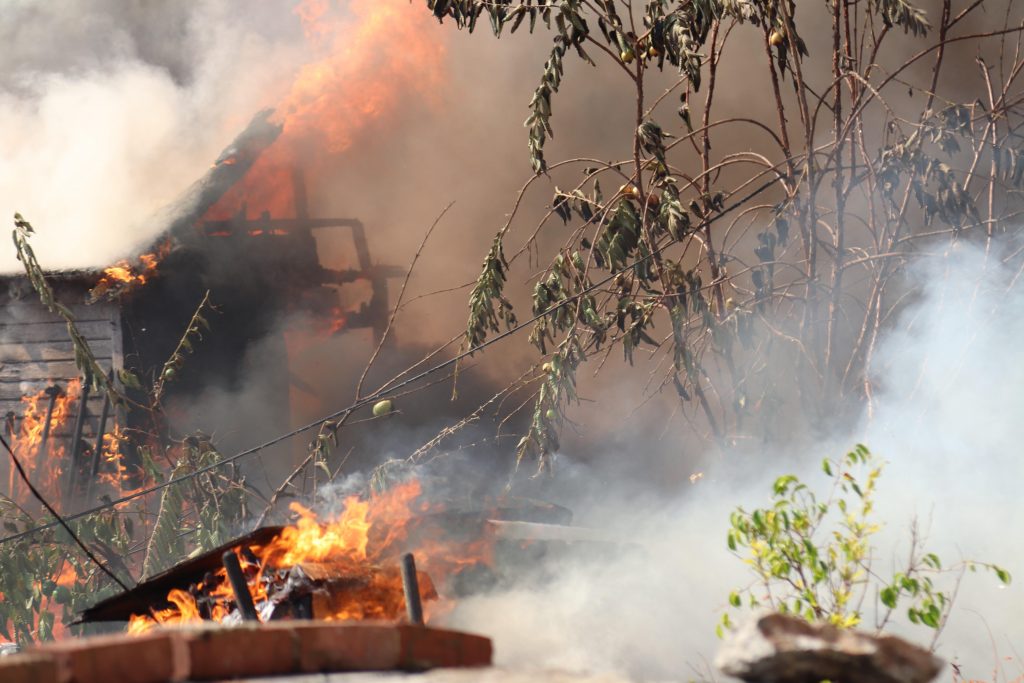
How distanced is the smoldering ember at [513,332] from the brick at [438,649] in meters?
0.02

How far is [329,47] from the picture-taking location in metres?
13.8

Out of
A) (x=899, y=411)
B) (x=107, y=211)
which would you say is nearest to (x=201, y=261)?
(x=107, y=211)

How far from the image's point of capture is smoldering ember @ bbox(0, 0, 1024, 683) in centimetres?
752

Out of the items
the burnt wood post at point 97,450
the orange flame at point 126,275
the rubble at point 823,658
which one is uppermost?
the orange flame at point 126,275

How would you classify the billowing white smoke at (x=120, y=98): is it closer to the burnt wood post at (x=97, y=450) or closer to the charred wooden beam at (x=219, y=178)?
the charred wooden beam at (x=219, y=178)

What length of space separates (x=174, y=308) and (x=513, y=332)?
15.8ft

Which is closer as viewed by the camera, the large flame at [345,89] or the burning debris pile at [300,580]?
the burning debris pile at [300,580]

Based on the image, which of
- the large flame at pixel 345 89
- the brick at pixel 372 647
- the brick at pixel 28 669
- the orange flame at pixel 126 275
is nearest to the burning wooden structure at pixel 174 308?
the orange flame at pixel 126 275

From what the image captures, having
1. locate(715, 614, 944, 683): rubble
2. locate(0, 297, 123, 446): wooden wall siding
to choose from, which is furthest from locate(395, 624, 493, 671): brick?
locate(0, 297, 123, 446): wooden wall siding

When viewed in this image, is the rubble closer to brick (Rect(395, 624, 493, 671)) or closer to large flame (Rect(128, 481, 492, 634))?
brick (Rect(395, 624, 493, 671))

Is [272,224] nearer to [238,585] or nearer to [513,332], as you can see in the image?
[513,332]

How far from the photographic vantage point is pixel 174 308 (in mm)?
13031

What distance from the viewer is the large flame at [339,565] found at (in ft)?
23.2

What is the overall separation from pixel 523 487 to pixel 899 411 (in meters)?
4.92
